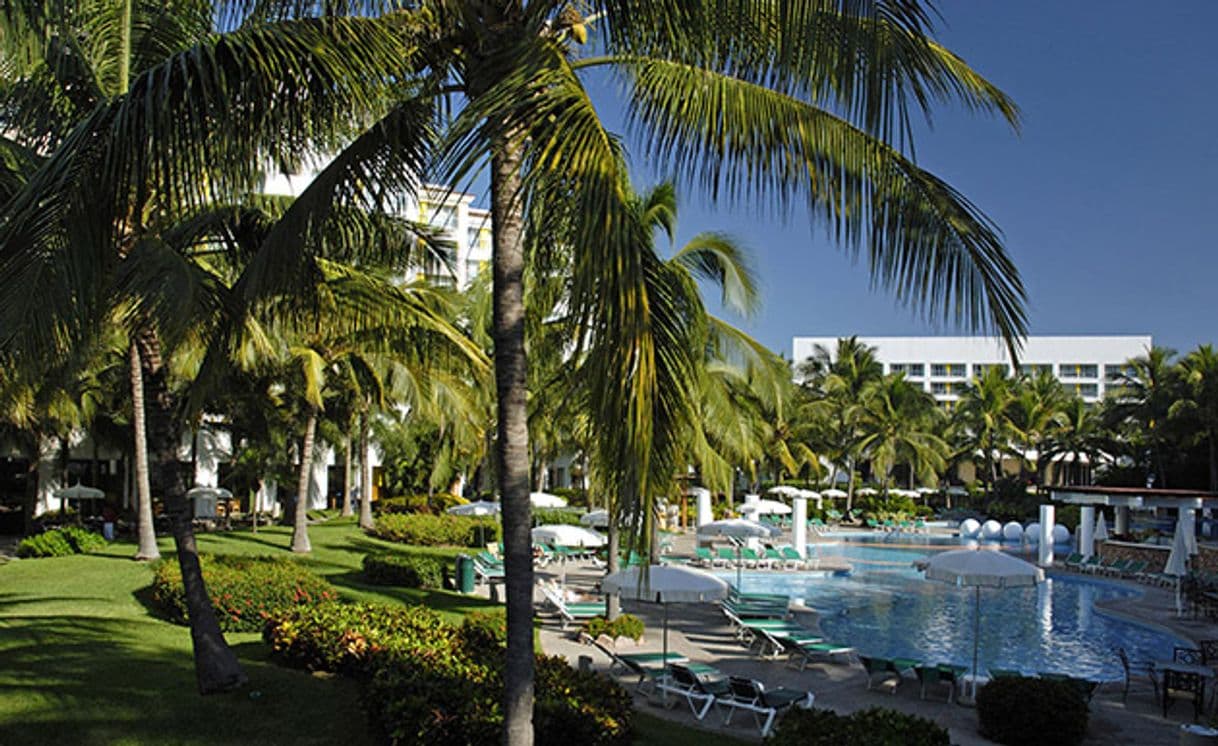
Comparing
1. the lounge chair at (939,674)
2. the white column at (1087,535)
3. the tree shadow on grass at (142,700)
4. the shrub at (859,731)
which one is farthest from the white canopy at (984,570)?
the white column at (1087,535)

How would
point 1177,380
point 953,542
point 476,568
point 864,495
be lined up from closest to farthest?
point 476,568 → point 953,542 → point 1177,380 → point 864,495

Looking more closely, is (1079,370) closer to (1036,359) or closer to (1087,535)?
(1036,359)

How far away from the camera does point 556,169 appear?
471cm

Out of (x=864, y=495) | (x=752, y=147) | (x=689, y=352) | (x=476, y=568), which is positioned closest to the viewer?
→ (x=689, y=352)

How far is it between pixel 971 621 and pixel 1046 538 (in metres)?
10.9

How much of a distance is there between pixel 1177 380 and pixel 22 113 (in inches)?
2145

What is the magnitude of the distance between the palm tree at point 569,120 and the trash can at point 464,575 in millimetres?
14609

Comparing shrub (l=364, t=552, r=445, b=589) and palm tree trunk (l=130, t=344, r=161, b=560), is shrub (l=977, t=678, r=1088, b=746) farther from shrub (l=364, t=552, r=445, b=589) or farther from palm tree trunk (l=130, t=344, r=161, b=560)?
palm tree trunk (l=130, t=344, r=161, b=560)

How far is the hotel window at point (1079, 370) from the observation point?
296 ft

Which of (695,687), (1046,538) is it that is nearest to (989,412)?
(1046,538)

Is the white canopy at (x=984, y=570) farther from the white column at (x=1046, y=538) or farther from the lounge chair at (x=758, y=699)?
the white column at (x=1046, y=538)

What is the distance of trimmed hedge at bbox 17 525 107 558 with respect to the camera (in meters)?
21.4

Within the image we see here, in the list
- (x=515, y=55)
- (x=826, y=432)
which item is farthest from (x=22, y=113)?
(x=826, y=432)

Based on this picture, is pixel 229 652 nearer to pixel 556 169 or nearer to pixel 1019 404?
pixel 556 169
